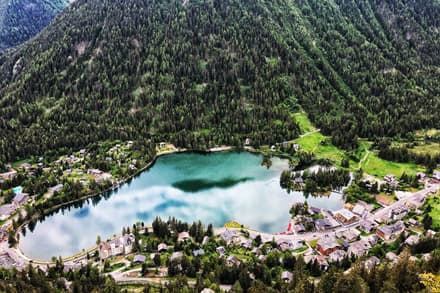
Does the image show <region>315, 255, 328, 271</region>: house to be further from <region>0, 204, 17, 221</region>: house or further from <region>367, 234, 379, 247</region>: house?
<region>0, 204, 17, 221</region>: house

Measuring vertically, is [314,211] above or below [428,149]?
below

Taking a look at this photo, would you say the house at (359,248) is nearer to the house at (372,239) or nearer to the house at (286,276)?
the house at (372,239)

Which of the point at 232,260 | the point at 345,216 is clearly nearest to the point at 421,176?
the point at 345,216

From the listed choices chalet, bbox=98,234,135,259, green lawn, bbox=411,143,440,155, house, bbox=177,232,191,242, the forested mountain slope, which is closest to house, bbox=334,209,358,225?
house, bbox=177,232,191,242

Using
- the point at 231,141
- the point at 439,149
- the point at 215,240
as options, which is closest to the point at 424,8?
the point at 439,149

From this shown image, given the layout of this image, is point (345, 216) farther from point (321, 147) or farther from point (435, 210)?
point (321, 147)

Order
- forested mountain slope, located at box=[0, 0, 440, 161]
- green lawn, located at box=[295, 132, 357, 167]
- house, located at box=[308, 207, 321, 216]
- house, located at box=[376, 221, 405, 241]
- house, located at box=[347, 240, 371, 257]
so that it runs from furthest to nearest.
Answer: forested mountain slope, located at box=[0, 0, 440, 161], green lawn, located at box=[295, 132, 357, 167], house, located at box=[308, 207, 321, 216], house, located at box=[376, 221, 405, 241], house, located at box=[347, 240, 371, 257]
